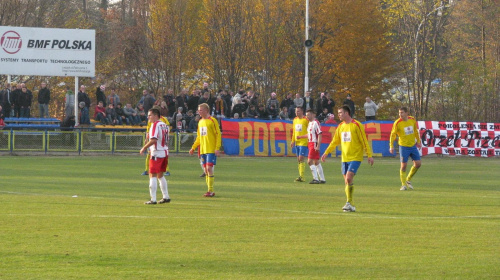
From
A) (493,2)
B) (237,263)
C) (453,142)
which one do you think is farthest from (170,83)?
(237,263)

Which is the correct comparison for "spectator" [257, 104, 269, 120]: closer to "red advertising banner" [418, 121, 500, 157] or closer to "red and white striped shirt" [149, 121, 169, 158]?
"red advertising banner" [418, 121, 500, 157]

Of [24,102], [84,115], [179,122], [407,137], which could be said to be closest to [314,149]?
[407,137]

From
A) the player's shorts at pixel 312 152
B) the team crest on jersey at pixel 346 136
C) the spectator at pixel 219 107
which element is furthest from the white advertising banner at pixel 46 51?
the team crest on jersey at pixel 346 136

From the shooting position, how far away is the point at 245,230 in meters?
12.5

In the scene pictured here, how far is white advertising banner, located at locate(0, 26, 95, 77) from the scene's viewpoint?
40125 millimetres

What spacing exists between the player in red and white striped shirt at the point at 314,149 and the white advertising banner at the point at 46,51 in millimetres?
20070

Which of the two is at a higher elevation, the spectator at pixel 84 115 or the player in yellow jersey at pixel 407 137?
the spectator at pixel 84 115

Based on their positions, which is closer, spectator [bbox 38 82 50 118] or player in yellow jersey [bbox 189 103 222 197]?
player in yellow jersey [bbox 189 103 222 197]

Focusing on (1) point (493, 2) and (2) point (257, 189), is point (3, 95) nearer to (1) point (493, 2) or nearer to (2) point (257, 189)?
(2) point (257, 189)

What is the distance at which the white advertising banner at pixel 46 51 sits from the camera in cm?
4012

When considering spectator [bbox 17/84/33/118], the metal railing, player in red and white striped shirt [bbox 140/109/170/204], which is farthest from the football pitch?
spectator [bbox 17/84/33/118]

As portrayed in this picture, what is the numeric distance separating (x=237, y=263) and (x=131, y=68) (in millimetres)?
47986

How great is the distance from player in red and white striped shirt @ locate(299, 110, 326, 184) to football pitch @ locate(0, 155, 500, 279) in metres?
0.50

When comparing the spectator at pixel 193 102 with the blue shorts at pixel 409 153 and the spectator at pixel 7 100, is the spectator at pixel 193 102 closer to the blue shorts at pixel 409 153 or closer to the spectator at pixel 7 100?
the spectator at pixel 7 100
